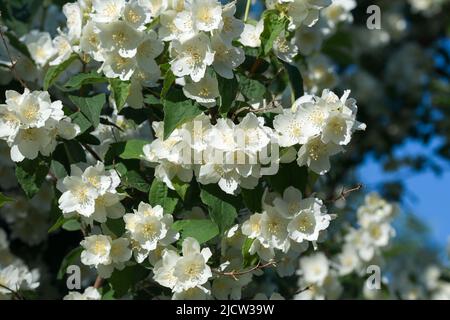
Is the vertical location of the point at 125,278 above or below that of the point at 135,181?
below

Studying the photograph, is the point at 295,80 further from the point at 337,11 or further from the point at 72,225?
the point at 337,11

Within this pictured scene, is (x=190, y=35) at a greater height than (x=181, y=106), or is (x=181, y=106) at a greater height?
(x=190, y=35)

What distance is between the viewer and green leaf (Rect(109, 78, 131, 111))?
199cm

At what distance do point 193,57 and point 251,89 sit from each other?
0.23m

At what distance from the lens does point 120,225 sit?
Result: 198 cm

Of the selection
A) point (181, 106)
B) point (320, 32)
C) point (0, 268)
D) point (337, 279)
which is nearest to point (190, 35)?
point (181, 106)

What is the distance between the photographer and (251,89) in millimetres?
2090

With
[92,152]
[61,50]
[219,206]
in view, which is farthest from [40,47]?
[219,206]

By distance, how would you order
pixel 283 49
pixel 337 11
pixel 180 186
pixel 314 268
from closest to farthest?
1. pixel 180 186
2. pixel 283 49
3. pixel 314 268
4. pixel 337 11

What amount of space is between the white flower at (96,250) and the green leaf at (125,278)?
3.5 inches

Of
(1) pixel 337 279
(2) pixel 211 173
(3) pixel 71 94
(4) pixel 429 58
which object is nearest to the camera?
(2) pixel 211 173

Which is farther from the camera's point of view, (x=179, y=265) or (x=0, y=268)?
(x=0, y=268)

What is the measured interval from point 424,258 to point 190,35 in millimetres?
4889

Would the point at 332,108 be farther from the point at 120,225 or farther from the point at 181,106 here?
the point at 120,225
